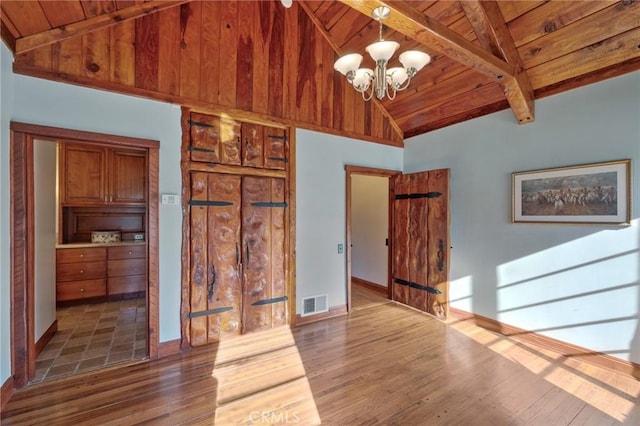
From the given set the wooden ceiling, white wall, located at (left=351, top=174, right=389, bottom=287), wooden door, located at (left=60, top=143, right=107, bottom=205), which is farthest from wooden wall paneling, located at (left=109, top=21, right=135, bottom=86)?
white wall, located at (left=351, top=174, right=389, bottom=287)

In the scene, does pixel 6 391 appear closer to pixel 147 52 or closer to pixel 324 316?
pixel 324 316

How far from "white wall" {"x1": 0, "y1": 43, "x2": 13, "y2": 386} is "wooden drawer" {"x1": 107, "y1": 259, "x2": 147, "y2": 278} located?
2.38 metres

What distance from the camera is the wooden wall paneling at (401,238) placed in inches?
167

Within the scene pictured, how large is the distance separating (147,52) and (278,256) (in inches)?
101

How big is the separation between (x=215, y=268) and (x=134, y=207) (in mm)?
2934

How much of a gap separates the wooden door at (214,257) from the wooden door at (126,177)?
7.16 ft

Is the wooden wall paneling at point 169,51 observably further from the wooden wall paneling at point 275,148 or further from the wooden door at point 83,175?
the wooden door at point 83,175

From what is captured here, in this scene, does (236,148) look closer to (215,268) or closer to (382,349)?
(215,268)

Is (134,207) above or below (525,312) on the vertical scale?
above

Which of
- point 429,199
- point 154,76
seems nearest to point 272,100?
point 154,76

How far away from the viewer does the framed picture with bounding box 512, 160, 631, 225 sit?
2449 mm

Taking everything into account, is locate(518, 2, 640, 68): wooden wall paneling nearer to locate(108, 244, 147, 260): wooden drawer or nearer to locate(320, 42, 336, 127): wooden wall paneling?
locate(320, 42, 336, 127): wooden wall paneling

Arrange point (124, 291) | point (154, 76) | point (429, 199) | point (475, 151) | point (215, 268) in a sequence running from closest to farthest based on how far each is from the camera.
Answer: point (154, 76) → point (215, 268) → point (475, 151) → point (429, 199) → point (124, 291)

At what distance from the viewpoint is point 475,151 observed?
3611mm
